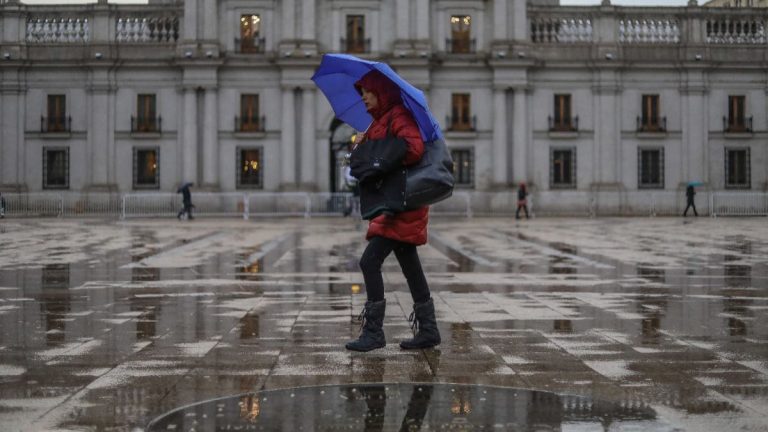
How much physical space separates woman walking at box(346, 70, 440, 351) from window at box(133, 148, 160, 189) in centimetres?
4044

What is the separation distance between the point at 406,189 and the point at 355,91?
144 centimetres

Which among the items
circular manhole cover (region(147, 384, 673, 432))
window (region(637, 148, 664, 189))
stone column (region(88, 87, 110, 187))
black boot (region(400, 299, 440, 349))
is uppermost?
stone column (region(88, 87, 110, 187))

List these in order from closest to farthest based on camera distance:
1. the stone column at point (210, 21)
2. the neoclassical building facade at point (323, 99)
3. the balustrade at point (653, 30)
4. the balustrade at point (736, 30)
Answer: the stone column at point (210, 21) < the neoclassical building facade at point (323, 99) < the balustrade at point (653, 30) < the balustrade at point (736, 30)

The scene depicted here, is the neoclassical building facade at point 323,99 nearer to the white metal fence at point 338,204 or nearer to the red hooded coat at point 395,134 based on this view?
the white metal fence at point 338,204

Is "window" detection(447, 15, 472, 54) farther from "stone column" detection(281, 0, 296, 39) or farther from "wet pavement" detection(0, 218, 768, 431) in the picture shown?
"wet pavement" detection(0, 218, 768, 431)

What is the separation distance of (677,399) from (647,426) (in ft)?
2.71

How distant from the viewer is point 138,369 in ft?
22.5

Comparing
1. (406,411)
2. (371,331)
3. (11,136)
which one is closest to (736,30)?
(11,136)

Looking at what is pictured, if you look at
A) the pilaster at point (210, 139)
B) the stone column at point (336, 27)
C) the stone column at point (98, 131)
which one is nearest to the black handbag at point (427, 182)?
the pilaster at point (210, 139)

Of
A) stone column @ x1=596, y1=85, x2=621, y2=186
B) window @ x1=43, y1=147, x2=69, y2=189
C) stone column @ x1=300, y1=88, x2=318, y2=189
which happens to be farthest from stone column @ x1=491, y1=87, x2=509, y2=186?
window @ x1=43, y1=147, x2=69, y2=189

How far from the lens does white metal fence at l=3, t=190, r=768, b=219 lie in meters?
44.8

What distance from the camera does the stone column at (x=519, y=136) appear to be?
4688 cm

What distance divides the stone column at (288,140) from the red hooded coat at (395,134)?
38.4 meters

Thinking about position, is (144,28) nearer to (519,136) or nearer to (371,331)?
(519,136)
